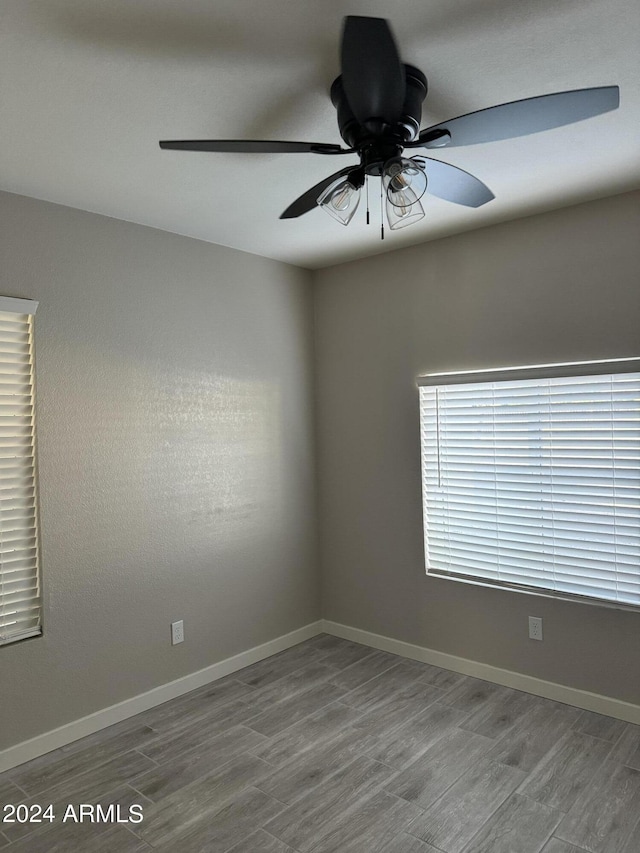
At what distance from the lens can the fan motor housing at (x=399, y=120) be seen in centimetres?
174

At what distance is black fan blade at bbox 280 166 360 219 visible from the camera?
188 cm

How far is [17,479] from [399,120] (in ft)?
7.12

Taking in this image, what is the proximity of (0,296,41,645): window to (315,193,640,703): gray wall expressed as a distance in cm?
201

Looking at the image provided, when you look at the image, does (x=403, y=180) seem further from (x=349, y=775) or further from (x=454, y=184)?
(x=349, y=775)

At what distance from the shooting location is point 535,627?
320 cm

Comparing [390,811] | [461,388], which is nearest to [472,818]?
[390,811]

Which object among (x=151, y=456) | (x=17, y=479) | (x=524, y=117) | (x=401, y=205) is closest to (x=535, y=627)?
(x=151, y=456)

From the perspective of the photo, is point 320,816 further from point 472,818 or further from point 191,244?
point 191,244

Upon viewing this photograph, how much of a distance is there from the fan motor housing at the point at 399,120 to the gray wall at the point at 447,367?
1563mm

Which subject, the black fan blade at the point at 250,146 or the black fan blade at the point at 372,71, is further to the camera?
the black fan blade at the point at 250,146

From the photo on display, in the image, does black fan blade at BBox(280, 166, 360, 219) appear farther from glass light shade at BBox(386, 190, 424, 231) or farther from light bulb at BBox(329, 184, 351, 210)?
glass light shade at BBox(386, 190, 424, 231)

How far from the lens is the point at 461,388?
3.49 metres

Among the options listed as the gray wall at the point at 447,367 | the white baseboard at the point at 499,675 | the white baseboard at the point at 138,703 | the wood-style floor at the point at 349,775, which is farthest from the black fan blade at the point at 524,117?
the white baseboard at the point at 138,703

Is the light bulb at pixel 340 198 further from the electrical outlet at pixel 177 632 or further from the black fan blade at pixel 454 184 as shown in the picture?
the electrical outlet at pixel 177 632
